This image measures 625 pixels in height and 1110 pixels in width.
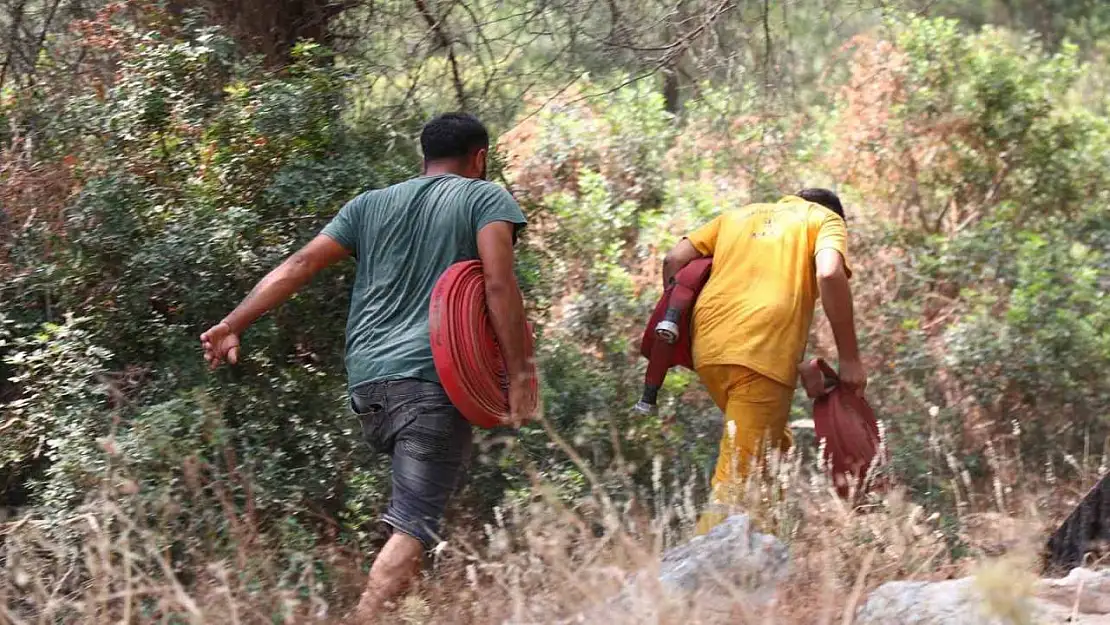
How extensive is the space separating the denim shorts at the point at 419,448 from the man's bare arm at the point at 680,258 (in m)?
1.71

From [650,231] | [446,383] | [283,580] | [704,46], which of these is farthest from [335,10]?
[283,580]

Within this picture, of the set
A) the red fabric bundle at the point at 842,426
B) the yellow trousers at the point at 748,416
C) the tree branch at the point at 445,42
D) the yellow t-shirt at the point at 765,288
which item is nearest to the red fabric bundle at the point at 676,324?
the yellow t-shirt at the point at 765,288

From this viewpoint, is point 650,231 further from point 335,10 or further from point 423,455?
point 423,455

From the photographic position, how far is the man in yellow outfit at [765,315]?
5.25 metres

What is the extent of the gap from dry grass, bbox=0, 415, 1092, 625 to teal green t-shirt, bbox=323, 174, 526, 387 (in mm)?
648

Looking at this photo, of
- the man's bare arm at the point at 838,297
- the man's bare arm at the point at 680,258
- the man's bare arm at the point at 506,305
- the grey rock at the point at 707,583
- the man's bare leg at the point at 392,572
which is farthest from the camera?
the man's bare arm at the point at 680,258

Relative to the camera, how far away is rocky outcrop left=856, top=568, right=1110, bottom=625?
136 inches

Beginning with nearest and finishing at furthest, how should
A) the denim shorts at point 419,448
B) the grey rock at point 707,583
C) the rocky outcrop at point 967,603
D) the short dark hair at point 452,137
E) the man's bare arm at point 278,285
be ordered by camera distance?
the grey rock at point 707,583 → the rocky outcrop at point 967,603 → the denim shorts at point 419,448 → the man's bare arm at point 278,285 → the short dark hair at point 452,137

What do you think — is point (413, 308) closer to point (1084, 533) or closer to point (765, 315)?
point (765, 315)

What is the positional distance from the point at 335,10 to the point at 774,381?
3324 mm

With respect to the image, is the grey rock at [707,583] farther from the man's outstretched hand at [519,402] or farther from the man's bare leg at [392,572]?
the man's bare leg at [392,572]

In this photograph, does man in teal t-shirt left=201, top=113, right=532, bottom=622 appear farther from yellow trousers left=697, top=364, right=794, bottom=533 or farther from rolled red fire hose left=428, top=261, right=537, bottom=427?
yellow trousers left=697, top=364, right=794, bottom=533

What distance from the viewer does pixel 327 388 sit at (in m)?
5.60

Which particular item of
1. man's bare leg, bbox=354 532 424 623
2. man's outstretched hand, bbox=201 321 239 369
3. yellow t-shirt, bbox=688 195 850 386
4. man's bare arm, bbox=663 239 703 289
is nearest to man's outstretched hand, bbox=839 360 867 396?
yellow t-shirt, bbox=688 195 850 386
